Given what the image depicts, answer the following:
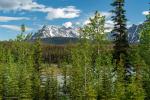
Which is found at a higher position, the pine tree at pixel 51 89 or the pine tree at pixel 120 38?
the pine tree at pixel 120 38

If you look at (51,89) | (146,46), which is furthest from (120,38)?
(51,89)

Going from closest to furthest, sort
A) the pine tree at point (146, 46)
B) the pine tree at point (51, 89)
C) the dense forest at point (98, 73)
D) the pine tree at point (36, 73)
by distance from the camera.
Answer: the dense forest at point (98, 73)
the pine tree at point (146, 46)
the pine tree at point (51, 89)
the pine tree at point (36, 73)

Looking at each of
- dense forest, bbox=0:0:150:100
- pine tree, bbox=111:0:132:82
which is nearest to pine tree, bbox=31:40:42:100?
dense forest, bbox=0:0:150:100

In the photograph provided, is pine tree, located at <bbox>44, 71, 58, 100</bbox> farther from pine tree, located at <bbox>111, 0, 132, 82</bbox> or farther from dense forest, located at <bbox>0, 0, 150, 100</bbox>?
pine tree, located at <bbox>111, 0, 132, 82</bbox>

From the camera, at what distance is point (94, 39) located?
255 feet

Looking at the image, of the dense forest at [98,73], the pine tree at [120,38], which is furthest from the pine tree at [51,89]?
the pine tree at [120,38]

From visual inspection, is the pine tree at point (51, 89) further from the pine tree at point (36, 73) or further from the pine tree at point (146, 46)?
the pine tree at point (146, 46)

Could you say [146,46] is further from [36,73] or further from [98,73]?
[36,73]

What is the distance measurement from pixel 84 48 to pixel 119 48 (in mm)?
11016

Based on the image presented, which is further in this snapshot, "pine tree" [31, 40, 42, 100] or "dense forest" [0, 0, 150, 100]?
"pine tree" [31, 40, 42, 100]

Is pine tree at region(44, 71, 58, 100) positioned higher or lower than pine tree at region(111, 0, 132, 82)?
lower

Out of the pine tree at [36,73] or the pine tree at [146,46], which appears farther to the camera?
the pine tree at [36,73]

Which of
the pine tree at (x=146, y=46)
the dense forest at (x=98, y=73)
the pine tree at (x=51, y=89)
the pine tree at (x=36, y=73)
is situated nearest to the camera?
the dense forest at (x=98, y=73)

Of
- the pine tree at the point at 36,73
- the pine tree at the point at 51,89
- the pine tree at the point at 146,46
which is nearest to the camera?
the pine tree at the point at 146,46
